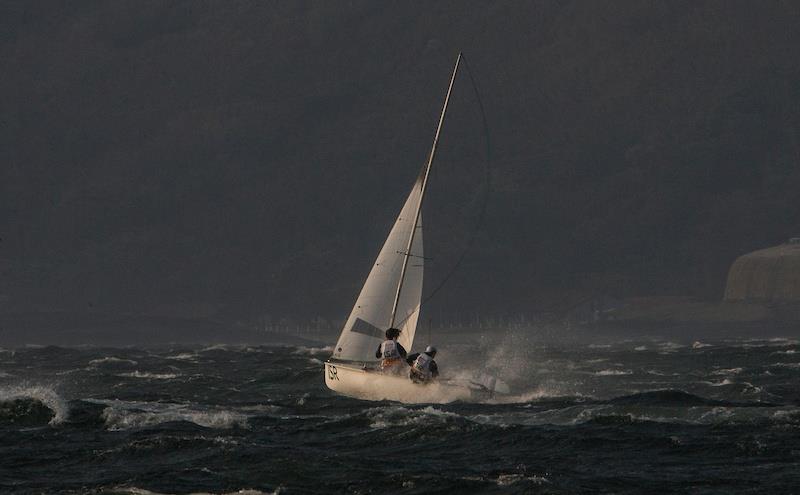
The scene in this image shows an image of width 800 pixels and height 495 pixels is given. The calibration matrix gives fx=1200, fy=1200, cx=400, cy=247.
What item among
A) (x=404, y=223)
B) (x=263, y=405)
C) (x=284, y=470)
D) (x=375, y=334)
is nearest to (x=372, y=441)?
(x=284, y=470)

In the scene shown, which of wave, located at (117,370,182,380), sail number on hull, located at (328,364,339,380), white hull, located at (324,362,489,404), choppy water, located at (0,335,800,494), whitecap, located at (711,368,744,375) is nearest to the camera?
choppy water, located at (0,335,800,494)

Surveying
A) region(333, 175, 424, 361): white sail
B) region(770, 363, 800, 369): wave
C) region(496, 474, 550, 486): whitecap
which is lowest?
region(496, 474, 550, 486): whitecap

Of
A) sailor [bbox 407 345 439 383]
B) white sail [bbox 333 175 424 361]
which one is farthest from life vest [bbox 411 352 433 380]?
white sail [bbox 333 175 424 361]

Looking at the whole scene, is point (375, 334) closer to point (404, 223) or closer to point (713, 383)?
point (404, 223)

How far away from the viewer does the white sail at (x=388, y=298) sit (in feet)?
174

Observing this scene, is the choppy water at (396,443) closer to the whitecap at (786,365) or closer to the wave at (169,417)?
the wave at (169,417)

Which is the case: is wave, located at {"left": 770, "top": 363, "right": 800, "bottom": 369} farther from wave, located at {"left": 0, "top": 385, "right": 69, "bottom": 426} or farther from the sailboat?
wave, located at {"left": 0, "top": 385, "right": 69, "bottom": 426}

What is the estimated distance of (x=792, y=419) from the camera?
37.3 metres

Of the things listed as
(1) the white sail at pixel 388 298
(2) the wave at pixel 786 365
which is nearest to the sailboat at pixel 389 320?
(1) the white sail at pixel 388 298

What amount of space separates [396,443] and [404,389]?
13222 mm

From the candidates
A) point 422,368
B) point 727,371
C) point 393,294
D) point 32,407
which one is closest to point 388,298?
point 393,294

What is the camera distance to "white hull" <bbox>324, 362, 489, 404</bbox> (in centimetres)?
4719

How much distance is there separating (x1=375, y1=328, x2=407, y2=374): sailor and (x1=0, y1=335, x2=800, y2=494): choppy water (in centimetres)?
212

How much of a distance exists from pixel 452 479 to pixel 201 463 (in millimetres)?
6730
